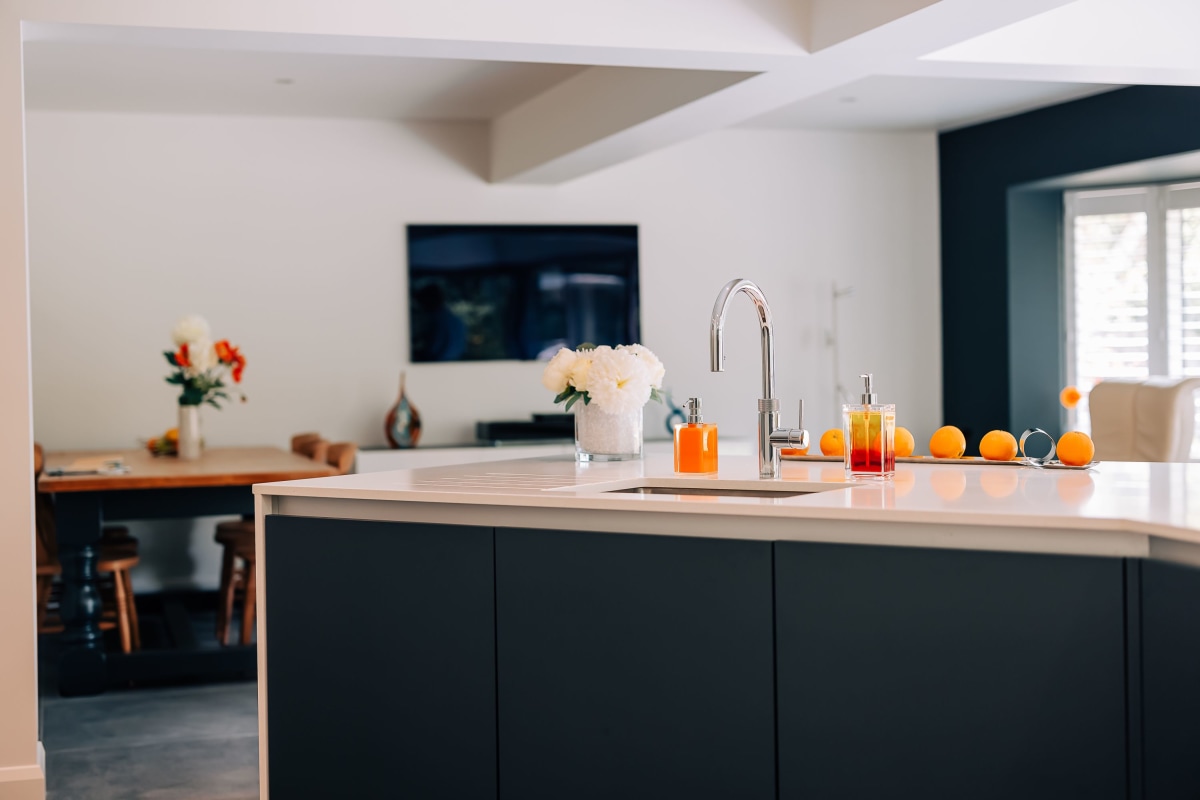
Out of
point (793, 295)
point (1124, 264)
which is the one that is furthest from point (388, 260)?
point (1124, 264)

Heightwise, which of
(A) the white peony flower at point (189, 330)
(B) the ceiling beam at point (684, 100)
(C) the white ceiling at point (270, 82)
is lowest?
(A) the white peony flower at point (189, 330)

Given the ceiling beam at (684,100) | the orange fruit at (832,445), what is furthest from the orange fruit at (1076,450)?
the ceiling beam at (684,100)

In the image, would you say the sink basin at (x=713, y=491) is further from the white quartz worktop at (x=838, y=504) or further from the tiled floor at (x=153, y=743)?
the tiled floor at (x=153, y=743)

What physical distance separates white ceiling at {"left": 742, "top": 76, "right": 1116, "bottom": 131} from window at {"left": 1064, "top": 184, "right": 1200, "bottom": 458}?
703 millimetres

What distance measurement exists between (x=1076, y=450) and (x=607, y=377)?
1.02m

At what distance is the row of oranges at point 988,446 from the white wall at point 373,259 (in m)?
3.57

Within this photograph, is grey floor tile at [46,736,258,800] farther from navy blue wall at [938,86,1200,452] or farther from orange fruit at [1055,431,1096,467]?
navy blue wall at [938,86,1200,452]

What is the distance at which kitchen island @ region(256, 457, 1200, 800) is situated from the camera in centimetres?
172

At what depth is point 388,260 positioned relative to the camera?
637 cm

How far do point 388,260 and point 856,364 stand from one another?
2.77 m

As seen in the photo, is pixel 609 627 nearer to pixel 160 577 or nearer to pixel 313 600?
pixel 313 600

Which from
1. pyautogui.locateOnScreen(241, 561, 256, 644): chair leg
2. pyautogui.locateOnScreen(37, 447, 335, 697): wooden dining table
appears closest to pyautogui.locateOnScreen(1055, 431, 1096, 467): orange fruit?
pyautogui.locateOnScreen(37, 447, 335, 697): wooden dining table

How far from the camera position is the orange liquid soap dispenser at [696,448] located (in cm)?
257

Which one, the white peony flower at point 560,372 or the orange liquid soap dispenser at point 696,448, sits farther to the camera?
the white peony flower at point 560,372
